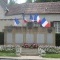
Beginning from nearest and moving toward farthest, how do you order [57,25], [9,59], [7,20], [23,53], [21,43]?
[9,59], [23,53], [21,43], [57,25], [7,20]

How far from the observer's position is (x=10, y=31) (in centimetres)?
3409

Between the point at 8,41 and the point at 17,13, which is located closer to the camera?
the point at 8,41

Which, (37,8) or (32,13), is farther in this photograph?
(37,8)

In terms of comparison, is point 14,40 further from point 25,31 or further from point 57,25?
point 57,25

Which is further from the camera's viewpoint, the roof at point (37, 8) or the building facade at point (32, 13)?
the roof at point (37, 8)

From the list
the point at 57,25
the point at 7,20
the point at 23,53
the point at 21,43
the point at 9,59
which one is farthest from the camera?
the point at 7,20

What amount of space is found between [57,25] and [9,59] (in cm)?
2134

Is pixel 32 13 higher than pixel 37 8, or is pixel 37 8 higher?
pixel 37 8

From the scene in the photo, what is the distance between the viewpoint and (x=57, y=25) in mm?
43406

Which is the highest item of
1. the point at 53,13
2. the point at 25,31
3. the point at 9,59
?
the point at 53,13

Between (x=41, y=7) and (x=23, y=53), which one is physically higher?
(x=41, y=7)

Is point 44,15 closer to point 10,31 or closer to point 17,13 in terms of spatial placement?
point 17,13

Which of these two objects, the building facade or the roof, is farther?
the roof

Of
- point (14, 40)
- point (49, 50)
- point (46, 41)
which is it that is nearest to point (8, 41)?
point (14, 40)
